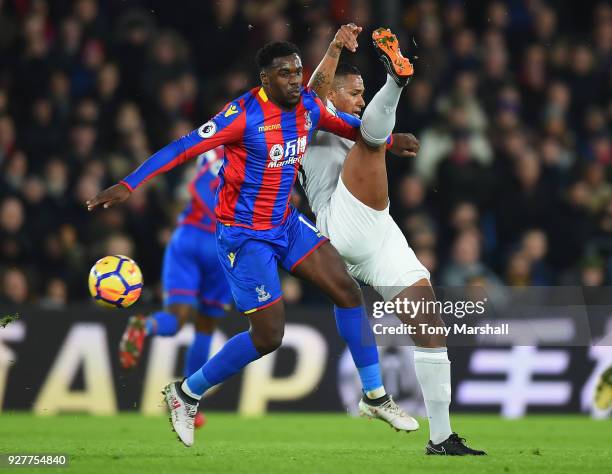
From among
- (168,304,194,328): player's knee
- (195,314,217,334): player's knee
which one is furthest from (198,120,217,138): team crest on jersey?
(168,304,194,328): player's knee

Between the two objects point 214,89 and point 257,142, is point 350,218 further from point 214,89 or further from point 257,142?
point 214,89

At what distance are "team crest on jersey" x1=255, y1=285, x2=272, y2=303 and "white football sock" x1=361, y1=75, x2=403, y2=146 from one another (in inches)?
40.7

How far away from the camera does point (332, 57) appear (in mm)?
7613

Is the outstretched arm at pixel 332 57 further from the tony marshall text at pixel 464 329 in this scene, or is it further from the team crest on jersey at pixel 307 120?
the tony marshall text at pixel 464 329

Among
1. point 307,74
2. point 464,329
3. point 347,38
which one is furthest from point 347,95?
point 307,74

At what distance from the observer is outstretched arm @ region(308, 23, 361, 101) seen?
7.51 metres

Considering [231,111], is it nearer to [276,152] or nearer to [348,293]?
[276,152]

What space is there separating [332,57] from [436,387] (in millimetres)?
2085

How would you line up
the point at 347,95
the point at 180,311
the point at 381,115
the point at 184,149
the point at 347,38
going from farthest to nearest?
the point at 180,311 → the point at 347,95 → the point at 347,38 → the point at 381,115 → the point at 184,149

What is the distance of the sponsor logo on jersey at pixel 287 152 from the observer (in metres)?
7.22

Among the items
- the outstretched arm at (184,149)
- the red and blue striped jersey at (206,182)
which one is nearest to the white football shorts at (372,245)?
the outstretched arm at (184,149)

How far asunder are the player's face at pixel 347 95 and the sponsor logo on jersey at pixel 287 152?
72 centimetres

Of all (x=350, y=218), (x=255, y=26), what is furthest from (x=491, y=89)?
(x=350, y=218)

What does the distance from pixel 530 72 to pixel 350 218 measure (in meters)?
7.10
